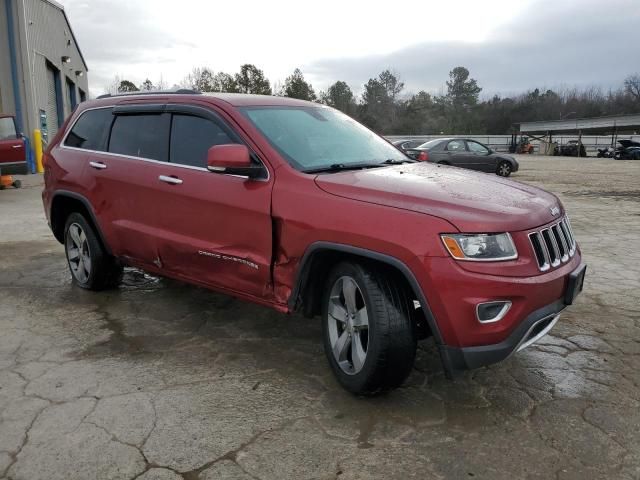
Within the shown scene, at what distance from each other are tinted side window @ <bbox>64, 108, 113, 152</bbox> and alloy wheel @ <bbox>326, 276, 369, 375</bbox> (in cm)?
268

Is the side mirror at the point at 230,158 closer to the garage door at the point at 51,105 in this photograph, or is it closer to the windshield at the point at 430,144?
the windshield at the point at 430,144

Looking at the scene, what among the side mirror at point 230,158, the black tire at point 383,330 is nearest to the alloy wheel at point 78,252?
the side mirror at point 230,158

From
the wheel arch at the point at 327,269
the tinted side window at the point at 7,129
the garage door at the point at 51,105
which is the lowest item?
the wheel arch at the point at 327,269

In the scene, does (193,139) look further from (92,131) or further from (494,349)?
(494,349)

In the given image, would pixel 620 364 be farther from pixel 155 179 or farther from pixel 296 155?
pixel 155 179

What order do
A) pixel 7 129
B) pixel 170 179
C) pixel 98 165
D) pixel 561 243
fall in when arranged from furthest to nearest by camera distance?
pixel 7 129 → pixel 98 165 → pixel 170 179 → pixel 561 243

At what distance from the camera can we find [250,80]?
4572 cm

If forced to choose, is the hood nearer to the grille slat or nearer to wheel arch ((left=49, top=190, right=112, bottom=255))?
the grille slat

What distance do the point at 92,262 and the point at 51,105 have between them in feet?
74.3

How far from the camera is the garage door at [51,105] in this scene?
23.2 m

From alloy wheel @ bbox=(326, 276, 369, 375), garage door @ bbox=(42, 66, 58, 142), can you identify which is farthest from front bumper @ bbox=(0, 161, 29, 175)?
alloy wheel @ bbox=(326, 276, 369, 375)

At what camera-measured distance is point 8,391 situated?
3160 millimetres

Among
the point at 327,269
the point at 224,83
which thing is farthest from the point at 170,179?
the point at 224,83

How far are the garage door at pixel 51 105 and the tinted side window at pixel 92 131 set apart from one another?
20.0m
